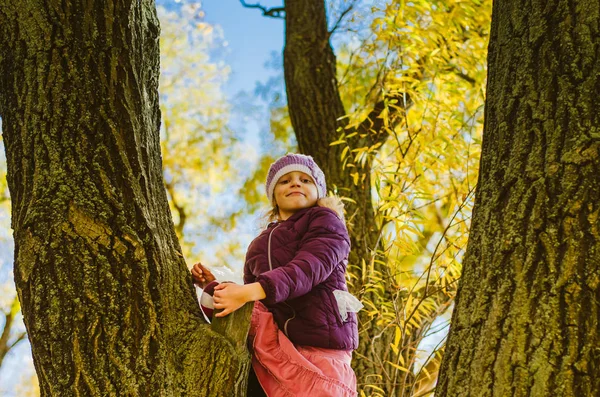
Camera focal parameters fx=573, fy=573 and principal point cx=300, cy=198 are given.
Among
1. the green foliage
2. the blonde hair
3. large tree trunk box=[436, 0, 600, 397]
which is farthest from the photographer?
the green foliage

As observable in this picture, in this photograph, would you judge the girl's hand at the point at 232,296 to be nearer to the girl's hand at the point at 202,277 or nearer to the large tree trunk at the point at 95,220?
the large tree trunk at the point at 95,220

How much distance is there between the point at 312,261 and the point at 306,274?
59 millimetres

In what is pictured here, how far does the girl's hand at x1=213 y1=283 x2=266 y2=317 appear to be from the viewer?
168 cm

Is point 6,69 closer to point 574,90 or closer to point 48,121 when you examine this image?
point 48,121

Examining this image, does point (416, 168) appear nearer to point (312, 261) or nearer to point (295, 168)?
point (295, 168)

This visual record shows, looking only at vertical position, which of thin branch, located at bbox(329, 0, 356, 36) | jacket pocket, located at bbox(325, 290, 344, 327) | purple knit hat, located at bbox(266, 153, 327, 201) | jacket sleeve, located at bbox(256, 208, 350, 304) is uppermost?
thin branch, located at bbox(329, 0, 356, 36)

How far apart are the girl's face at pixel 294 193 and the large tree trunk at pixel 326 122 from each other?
0.80m

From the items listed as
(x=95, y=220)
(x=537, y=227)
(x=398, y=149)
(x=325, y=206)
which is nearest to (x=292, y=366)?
(x=325, y=206)

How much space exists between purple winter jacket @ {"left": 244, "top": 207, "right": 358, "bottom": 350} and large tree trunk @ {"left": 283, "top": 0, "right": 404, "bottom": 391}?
95cm

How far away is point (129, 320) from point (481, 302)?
91 centimetres

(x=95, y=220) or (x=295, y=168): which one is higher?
(x=295, y=168)

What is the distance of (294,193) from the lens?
234 centimetres

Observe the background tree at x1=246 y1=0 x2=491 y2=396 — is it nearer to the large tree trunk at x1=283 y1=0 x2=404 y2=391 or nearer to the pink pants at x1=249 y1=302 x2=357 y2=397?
the large tree trunk at x1=283 y1=0 x2=404 y2=391

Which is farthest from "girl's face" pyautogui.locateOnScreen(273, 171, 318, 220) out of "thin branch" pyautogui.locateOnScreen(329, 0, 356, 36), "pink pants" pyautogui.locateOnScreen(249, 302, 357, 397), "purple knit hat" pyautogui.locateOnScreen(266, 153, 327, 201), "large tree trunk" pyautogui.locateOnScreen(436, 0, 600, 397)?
"thin branch" pyautogui.locateOnScreen(329, 0, 356, 36)
